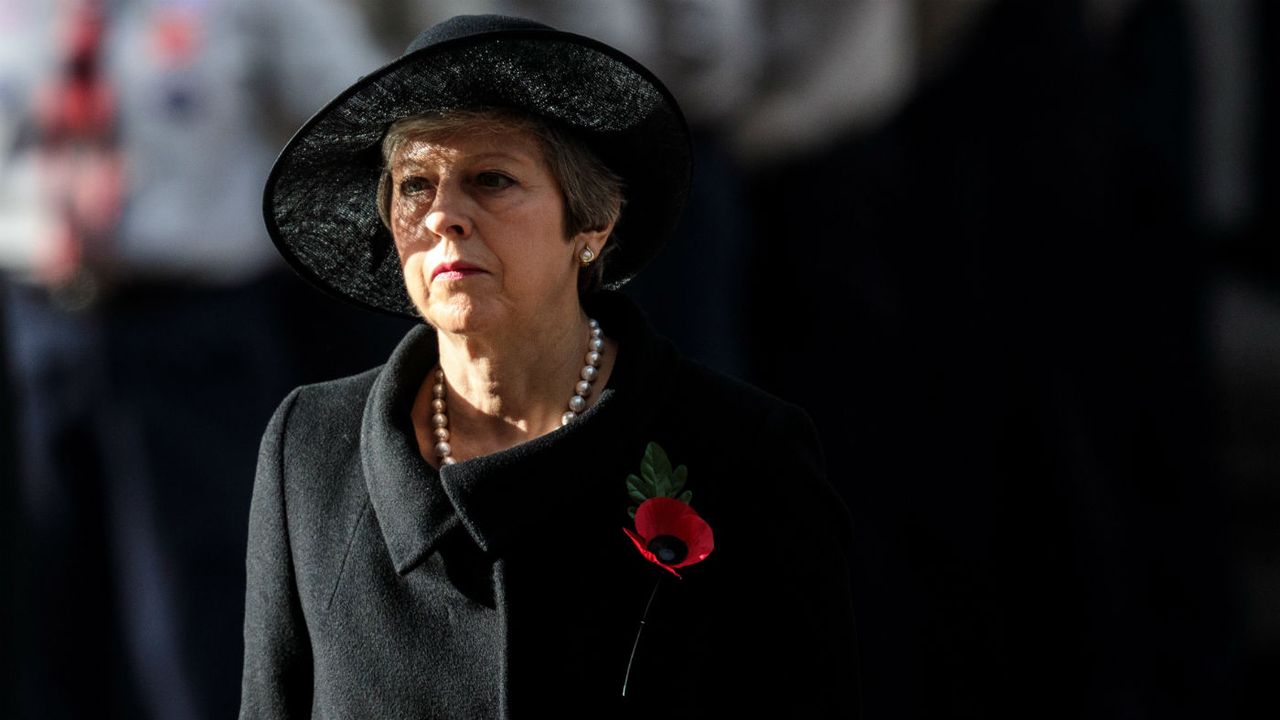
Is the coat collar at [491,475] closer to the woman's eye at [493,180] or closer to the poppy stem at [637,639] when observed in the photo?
the poppy stem at [637,639]

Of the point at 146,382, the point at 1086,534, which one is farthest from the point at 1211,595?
the point at 146,382

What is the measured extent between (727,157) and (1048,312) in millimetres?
1071

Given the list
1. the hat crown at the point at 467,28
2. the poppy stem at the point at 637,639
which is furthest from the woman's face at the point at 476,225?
the poppy stem at the point at 637,639

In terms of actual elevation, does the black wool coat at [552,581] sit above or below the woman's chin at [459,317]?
below

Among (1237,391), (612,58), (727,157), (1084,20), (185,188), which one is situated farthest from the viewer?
(1237,391)

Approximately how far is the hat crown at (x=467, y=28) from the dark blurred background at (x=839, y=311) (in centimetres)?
244

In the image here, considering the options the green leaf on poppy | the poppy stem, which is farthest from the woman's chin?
the poppy stem

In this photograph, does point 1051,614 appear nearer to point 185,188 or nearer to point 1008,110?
point 1008,110

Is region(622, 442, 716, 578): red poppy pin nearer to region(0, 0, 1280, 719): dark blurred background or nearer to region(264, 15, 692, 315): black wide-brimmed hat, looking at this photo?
region(264, 15, 692, 315): black wide-brimmed hat

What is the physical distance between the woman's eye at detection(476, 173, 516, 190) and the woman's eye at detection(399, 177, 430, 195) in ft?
0.21

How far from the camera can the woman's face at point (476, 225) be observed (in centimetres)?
192

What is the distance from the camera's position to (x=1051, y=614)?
5234 millimetres

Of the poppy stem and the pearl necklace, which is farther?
the pearl necklace

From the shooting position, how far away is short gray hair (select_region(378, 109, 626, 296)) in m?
1.92
